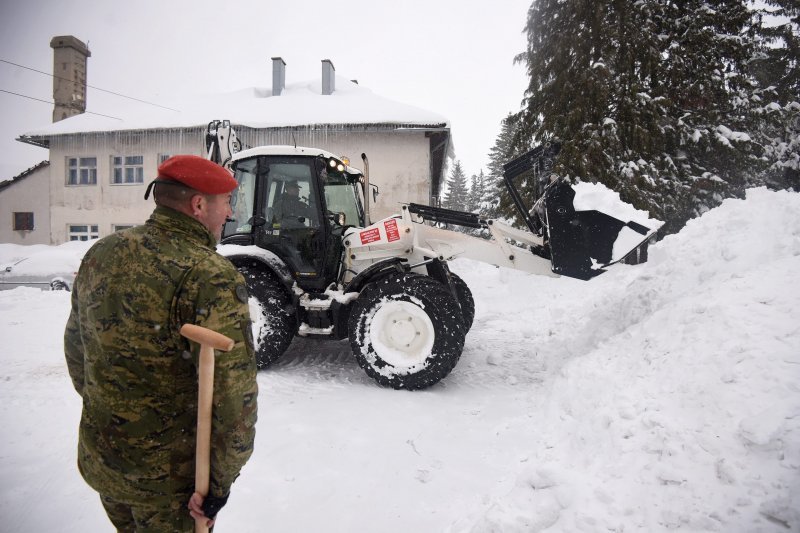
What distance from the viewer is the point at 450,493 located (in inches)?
105

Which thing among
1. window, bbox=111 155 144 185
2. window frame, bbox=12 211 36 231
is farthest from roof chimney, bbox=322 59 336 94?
window frame, bbox=12 211 36 231

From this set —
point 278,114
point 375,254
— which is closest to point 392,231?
point 375,254

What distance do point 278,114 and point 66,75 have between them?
463 inches

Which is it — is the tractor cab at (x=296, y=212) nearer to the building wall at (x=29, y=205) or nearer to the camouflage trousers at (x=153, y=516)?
the camouflage trousers at (x=153, y=516)

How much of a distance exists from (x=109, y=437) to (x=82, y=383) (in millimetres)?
438

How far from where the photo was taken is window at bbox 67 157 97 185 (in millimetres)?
18344

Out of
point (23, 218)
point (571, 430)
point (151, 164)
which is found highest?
point (151, 164)

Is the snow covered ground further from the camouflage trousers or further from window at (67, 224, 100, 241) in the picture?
window at (67, 224, 100, 241)

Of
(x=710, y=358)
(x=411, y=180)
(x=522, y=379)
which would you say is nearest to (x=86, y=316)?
(x=710, y=358)

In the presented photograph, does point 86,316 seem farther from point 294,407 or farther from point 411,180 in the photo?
point 411,180

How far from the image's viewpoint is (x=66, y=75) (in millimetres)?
20234

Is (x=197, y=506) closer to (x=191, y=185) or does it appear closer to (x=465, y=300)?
(x=191, y=185)

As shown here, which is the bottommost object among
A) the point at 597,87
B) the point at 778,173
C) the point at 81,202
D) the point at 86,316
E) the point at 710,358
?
the point at 710,358

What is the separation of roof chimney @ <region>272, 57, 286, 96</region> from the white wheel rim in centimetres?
1864
